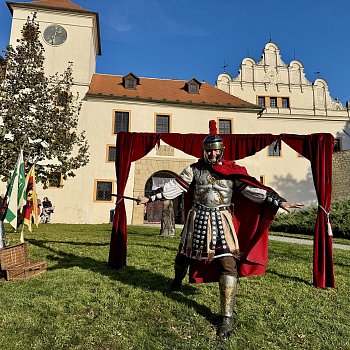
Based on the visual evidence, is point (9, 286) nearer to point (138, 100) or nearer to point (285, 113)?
point (138, 100)

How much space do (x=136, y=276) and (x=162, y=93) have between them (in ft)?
66.5

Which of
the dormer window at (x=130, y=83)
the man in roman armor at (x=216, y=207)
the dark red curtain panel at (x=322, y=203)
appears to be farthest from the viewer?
the dormer window at (x=130, y=83)

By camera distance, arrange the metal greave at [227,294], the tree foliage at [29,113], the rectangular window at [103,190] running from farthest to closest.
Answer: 1. the rectangular window at [103,190]
2. the tree foliage at [29,113]
3. the metal greave at [227,294]

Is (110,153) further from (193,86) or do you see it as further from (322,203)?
(322,203)

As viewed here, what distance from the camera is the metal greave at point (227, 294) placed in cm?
355

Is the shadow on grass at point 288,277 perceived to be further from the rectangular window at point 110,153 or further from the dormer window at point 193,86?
the dormer window at point 193,86

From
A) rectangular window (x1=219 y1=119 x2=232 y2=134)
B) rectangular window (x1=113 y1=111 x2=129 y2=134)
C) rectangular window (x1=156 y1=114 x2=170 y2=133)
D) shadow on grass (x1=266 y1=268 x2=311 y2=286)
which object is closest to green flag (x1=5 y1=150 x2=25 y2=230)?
shadow on grass (x1=266 y1=268 x2=311 y2=286)

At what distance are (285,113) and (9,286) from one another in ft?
83.0

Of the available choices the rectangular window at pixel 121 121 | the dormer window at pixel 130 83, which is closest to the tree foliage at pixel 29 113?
the rectangular window at pixel 121 121

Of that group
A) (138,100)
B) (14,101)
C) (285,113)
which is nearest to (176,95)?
(138,100)

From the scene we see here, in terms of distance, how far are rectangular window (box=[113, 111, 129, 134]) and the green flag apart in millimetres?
15914

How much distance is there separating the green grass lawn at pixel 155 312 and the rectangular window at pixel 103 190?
601 inches

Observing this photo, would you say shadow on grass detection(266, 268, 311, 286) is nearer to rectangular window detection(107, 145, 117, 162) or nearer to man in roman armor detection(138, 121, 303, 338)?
man in roman armor detection(138, 121, 303, 338)

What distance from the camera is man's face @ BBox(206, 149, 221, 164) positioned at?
4.05 meters
